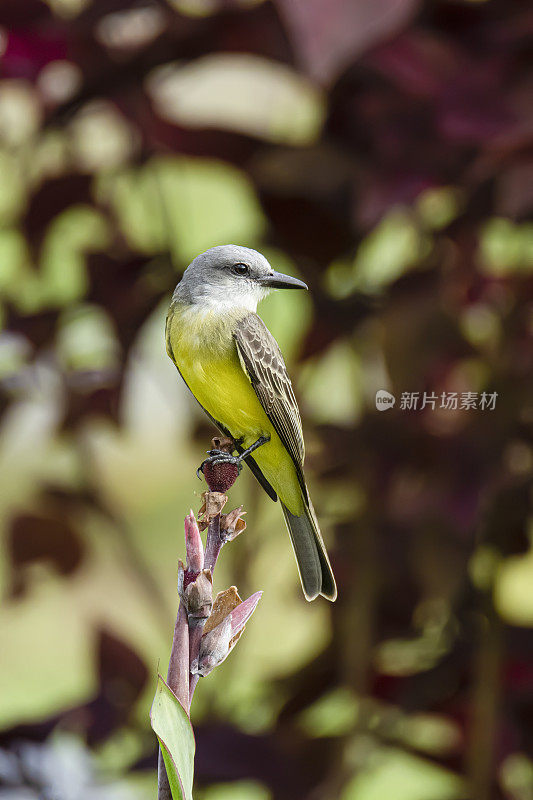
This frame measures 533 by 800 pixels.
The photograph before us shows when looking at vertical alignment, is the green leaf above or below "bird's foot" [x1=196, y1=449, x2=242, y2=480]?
below

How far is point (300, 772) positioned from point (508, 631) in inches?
12.3

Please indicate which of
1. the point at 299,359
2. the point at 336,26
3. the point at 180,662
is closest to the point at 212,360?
the point at 180,662

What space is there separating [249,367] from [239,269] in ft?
0.11

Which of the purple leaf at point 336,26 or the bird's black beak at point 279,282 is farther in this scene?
the purple leaf at point 336,26

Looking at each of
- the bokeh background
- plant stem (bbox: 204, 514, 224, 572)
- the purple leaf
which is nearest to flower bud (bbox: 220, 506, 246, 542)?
plant stem (bbox: 204, 514, 224, 572)

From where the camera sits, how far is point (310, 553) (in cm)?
31

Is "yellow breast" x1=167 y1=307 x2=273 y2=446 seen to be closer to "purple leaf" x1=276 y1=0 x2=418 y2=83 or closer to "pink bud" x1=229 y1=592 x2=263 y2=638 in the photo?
"pink bud" x1=229 y1=592 x2=263 y2=638

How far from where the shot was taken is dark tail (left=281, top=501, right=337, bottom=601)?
1.00 ft

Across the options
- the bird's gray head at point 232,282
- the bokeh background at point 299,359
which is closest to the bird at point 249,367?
the bird's gray head at point 232,282

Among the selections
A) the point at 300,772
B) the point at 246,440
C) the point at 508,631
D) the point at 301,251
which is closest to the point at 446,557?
the point at 508,631

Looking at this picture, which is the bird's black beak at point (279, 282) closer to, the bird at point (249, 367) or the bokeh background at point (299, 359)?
the bird at point (249, 367)

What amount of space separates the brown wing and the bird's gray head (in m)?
0.01

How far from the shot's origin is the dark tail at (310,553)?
30 cm

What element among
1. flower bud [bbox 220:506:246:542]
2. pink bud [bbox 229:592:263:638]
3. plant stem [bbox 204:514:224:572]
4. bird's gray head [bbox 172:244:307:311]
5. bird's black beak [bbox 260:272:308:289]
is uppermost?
bird's gray head [bbox 172:244:307:311]
